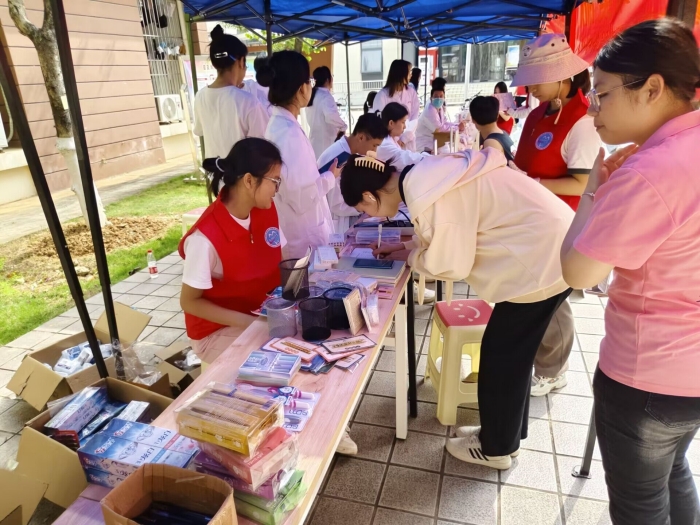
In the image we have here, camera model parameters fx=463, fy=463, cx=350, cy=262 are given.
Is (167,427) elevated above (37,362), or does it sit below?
above

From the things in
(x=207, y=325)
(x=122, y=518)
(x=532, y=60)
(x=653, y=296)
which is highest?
(x=532, y=60)

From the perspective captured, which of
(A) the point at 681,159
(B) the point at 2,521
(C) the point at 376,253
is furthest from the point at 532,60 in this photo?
(B) the point at 2,521

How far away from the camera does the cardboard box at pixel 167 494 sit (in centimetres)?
78

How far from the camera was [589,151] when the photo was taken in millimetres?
2229

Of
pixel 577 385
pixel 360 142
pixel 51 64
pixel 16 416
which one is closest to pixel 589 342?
pixel 577 385

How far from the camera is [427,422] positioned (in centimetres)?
237

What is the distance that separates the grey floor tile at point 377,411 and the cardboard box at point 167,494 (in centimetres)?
162

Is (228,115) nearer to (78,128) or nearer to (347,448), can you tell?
(78,128)

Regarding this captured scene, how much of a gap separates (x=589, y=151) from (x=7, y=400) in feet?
11.2

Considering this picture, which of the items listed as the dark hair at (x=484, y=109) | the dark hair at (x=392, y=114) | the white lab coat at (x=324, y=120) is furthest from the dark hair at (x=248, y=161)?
the white lab coat at (x=324, y=120)

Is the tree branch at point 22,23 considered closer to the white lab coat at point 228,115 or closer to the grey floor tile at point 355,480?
the white lab coat at point 228,115

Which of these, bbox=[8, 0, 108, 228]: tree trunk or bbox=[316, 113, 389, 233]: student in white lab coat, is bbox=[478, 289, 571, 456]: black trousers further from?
bbox=[8, 0, 108, 228]: tree trunk

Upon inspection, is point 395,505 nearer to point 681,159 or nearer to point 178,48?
point 681,159

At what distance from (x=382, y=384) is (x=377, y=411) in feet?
0.79
